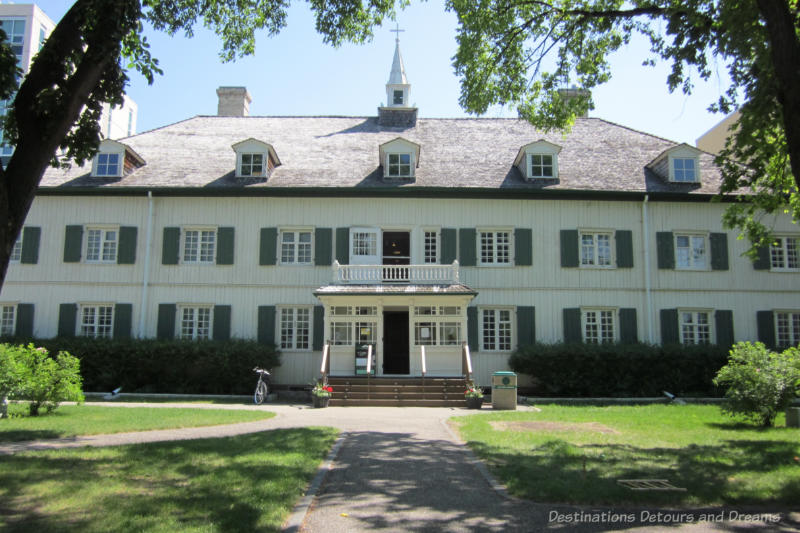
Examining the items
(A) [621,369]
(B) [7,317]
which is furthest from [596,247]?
(B) [7,317]

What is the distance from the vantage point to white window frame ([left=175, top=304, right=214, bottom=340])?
2100 cm

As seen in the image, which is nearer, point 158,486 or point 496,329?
point 158,486

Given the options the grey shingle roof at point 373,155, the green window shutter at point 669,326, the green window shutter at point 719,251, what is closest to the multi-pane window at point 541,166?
the grey shingle roof at point 373,155

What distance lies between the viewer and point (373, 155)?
2367 centimetres

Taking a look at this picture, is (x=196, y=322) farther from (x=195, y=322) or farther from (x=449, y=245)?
(x=449, y=245)

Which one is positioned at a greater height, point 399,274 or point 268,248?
point 268,248

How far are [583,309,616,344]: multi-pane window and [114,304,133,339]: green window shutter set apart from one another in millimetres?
16140

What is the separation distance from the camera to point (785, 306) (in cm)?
2139

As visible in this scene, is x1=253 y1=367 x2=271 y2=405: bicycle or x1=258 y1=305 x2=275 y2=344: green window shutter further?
x1=258 y1=305 x2=275 y2=344: green window shutter

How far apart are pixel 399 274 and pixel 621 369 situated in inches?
315

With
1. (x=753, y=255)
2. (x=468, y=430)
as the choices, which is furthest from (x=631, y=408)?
(x=468, y=430)

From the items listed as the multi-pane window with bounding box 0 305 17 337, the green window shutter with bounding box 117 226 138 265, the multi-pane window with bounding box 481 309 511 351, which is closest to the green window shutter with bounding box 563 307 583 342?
the multi-pane window with bounding box 481 309 511 351

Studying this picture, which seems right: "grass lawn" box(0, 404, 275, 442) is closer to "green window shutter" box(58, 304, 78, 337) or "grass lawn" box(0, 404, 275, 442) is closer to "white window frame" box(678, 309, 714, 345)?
"green window shutter" box(58, 304, 78, 337)

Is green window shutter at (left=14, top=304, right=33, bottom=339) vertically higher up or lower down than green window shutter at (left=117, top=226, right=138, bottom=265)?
lower down
